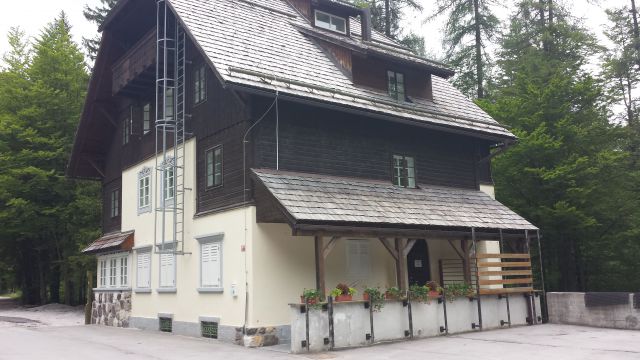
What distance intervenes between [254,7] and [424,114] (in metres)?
7.13

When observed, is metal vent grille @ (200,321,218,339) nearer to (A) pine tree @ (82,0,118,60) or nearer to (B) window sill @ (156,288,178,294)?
(B) window sill @ (156,288,178,294)

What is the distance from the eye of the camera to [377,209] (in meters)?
15.7

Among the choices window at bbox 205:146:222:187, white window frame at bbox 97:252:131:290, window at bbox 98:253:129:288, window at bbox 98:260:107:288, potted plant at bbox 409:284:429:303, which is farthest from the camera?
window at bbox 98:260:107:288

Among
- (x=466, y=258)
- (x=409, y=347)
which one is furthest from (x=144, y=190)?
(x=409, y=347)

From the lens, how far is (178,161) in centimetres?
1855

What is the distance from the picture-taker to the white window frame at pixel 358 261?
653 inches

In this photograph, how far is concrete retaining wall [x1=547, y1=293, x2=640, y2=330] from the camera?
1631cm

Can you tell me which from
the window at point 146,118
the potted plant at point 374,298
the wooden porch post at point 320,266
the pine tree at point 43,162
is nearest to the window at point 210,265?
the wooden porch post at point 320,266

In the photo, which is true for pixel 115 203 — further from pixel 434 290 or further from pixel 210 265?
pixel 434 290

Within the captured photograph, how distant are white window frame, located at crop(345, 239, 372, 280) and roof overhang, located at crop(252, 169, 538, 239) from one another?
1.45 metres

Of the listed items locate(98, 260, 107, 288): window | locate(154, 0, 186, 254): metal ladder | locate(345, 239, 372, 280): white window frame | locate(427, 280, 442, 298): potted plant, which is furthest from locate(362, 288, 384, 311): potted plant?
locate(98, 260, 107, 288): window

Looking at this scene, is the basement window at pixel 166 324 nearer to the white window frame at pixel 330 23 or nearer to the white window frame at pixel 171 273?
the white window frame at pixel 171 273

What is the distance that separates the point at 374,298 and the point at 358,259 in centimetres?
282

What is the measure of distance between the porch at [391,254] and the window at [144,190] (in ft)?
23.1
